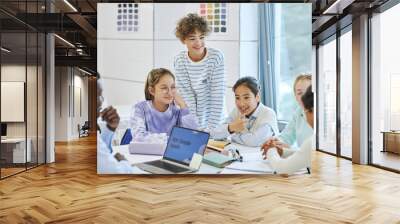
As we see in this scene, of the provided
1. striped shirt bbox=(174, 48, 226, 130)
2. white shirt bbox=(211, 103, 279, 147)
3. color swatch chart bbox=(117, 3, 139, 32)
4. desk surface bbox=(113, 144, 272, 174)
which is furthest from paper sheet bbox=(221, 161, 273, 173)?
color swatch chart bbox=(117, 3, 139, 32)

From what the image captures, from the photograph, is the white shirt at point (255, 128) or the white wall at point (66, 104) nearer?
the white shirt at point (255, 128)

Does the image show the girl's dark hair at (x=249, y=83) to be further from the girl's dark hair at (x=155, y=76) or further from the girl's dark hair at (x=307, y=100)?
the girl's dark hair at (x=155, y=76)

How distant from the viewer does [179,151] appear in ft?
21.0

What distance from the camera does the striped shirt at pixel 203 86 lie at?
641 cm

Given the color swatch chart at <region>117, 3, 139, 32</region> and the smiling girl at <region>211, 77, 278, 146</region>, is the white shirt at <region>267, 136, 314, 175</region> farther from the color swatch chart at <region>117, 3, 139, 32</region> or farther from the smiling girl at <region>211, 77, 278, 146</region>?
the color swatch chart at <region>117, 3, 139, 32</region>

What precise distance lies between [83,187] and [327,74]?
298 inches

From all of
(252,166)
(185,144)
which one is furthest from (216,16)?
(252,166)

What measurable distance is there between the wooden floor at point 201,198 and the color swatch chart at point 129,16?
2.59 meters

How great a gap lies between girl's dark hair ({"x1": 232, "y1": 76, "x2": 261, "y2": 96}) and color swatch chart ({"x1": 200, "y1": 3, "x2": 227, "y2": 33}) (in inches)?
35.8

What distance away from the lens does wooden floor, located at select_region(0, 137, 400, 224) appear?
12.9ft

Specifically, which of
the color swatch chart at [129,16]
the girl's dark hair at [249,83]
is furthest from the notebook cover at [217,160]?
the color swatch chart at [129,16]

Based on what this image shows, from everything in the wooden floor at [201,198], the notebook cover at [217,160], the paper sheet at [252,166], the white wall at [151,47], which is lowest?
the wooden floor at [201,198]

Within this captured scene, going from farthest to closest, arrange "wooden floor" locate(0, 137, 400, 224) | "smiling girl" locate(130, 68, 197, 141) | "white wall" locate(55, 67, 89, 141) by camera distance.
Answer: "white wall" locate(55, 67, 89, 141) → "smiling girl" locate(130, 68, 197, 141) → "wooden floor" locate(0, 137, 400, 224)

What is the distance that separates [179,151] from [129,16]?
2476mm
